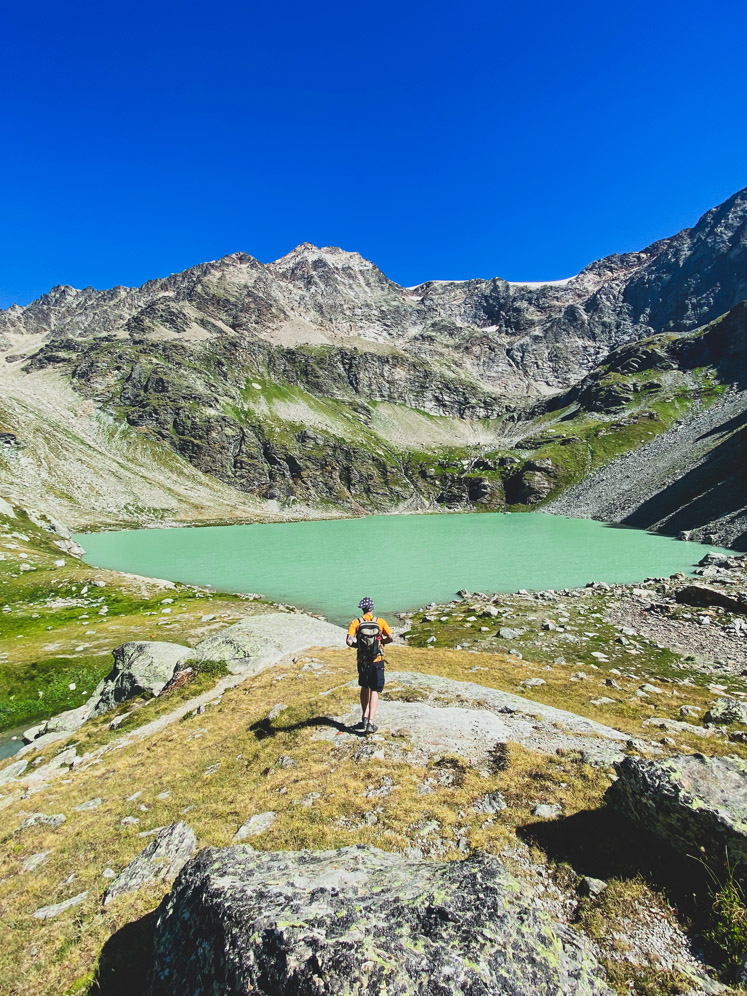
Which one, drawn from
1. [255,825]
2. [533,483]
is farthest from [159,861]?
[533,483]

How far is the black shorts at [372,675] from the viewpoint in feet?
39.1

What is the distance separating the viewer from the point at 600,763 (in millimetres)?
9336

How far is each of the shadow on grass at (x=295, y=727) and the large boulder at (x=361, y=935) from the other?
24.2 feet

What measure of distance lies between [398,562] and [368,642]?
48820 mm

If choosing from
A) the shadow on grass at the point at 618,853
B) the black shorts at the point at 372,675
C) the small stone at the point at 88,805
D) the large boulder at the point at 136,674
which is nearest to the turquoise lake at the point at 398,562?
the large boulder at the point at 136,674

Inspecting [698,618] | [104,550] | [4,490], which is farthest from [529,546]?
[4,490]

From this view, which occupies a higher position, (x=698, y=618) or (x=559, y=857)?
(x=559, y=857)

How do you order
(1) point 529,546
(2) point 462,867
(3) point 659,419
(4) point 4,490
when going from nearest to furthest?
(2) point 462,867, (1) point 529,546, (4) point 4,490, (3) point 659,419

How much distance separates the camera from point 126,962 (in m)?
5.49

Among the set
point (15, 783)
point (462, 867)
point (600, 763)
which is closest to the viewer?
point (462, 867)

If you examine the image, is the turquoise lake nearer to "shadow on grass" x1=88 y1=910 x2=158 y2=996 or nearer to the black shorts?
the black shorts

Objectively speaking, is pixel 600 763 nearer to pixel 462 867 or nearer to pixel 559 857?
pixel 559 857

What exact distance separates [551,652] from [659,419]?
7291 inches

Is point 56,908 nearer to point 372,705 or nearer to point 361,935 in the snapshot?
point 361,935
